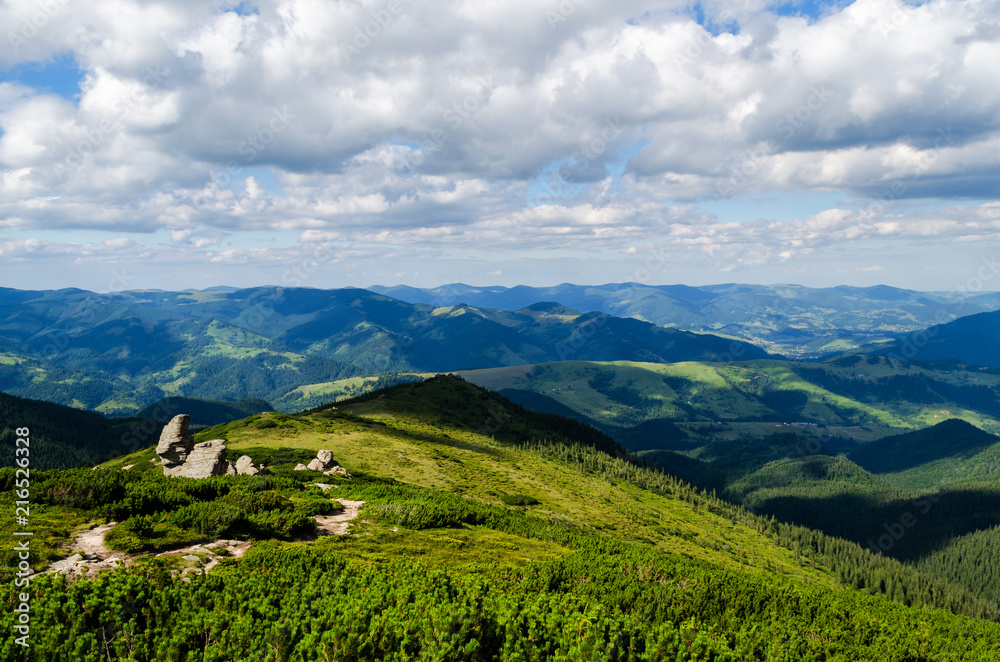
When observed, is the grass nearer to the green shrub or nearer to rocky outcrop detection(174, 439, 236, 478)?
the green shrub

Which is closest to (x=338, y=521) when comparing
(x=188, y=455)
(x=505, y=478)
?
(x=188, y=455)

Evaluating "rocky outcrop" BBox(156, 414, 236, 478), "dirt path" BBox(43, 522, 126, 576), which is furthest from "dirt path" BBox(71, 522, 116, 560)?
"rocky outcrop" BBox(156, 414, 236, 478)

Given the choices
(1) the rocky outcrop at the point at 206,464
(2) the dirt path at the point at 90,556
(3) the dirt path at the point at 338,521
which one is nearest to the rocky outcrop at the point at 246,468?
(1) the rocky outcrop at the point at 206,464

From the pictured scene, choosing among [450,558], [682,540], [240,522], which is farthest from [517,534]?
[682,540]

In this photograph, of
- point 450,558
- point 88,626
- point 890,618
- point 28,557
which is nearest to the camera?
point 88,626

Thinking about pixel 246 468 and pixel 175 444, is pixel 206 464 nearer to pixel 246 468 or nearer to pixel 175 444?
pixel 246 468

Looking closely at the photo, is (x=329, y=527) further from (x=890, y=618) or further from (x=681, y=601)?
(x=890, y=618)
